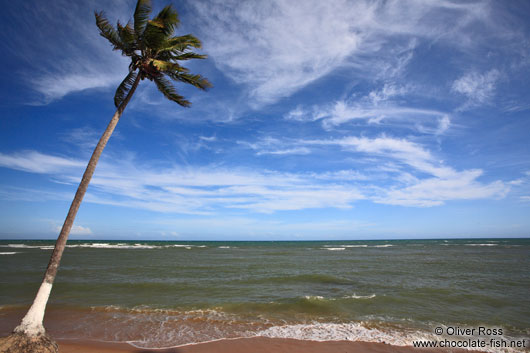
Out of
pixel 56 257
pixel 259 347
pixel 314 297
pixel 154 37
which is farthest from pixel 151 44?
pixel 314 297

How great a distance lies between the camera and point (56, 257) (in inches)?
246

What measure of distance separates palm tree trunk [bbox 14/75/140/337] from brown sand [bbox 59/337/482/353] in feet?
4.61

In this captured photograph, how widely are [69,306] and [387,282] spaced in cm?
1657

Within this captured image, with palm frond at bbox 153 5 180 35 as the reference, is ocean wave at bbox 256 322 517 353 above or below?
below

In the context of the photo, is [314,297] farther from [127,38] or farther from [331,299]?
[127,38]

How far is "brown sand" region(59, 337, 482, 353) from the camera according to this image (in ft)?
22.1

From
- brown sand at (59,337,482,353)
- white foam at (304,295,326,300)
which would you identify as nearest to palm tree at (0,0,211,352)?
brown sand at (59,337,482,353)

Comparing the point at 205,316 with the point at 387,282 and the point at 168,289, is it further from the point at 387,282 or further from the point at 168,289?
the point at 387,282

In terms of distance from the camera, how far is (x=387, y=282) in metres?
15.6

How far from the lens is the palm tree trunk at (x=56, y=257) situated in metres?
5.71

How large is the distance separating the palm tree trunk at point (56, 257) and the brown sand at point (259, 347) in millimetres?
1404

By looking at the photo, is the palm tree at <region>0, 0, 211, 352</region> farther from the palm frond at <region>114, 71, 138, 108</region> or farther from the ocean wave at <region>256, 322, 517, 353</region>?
the ocean wave at <region>256, 322, 517, 353</region>

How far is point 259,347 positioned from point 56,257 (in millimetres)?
5700

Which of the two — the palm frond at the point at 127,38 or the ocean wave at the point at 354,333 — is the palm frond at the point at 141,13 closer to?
the palm frond at the point at 127,38
